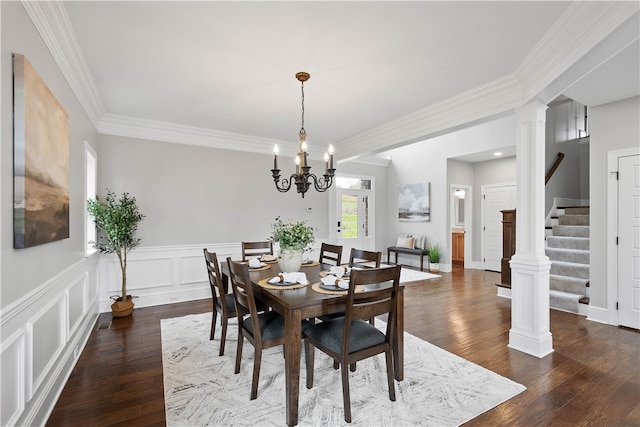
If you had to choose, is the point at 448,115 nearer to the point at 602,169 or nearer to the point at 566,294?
the point at 602,169

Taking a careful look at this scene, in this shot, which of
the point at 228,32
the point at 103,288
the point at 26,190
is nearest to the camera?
the point at 26,190

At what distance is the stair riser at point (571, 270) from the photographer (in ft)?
13.9

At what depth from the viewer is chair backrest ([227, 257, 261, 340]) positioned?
2.10 meters

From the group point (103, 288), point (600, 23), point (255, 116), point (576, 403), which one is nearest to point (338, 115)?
point (255, 116)

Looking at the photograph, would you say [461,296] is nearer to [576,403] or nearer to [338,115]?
[576,403]

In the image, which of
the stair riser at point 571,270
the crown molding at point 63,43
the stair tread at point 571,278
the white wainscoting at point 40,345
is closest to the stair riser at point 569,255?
the stair riser at point 571,270

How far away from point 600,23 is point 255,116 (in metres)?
3.50

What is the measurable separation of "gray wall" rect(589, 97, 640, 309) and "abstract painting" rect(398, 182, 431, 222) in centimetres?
358

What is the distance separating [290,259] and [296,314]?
36.4 inches

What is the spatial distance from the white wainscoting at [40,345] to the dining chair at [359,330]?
1.64 metres

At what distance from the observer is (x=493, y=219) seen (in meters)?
7.02

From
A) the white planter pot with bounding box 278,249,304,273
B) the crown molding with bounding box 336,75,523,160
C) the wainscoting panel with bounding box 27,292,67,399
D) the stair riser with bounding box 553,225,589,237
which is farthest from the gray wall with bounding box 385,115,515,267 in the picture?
the wainscoting panel with bounding box 27,292,67,399

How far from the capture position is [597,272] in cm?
376

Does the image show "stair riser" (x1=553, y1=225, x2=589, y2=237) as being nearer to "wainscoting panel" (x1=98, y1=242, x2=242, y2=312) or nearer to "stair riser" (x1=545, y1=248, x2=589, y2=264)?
"stair riser" (x1=545, y1=248, x2=589, y2=264)
